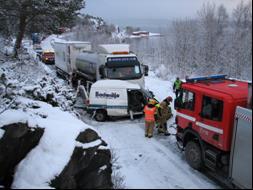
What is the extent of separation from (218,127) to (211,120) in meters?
0.33

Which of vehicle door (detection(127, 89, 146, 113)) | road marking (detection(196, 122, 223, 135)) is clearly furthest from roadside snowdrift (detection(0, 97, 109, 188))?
vehicle door (detection(127, 89, 146, 113))

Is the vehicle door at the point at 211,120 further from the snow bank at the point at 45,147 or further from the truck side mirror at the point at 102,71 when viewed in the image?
the truck side mirror at the point at 102,71

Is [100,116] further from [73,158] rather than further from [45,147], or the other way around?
[73,158]

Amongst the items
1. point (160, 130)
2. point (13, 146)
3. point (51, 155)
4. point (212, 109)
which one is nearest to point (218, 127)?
point (212, 109)

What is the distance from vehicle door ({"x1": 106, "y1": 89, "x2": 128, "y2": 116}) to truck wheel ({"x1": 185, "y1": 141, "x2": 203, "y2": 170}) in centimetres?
566

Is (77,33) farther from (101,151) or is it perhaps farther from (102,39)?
(101,151)

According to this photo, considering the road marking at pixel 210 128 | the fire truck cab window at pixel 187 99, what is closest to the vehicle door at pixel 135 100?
the fire truck cab window at pixel 187 99

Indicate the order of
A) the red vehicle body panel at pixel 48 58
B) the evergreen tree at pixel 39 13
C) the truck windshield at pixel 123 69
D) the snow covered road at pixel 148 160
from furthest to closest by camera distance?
the red vehicle body panel at pixel 48 58 < the evergreen tree at pixel 39 13 < the truck windshield at pixel 123 69 < the snow covered road at pixel 148 160

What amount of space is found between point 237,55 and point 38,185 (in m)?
32.6

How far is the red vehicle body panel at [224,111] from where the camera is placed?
8.43 meters

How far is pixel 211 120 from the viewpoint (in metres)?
9.07

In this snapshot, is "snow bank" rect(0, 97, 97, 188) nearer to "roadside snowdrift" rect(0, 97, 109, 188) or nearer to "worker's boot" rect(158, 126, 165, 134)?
"roadside snowdrift" rect(0, 97, 109, 188)

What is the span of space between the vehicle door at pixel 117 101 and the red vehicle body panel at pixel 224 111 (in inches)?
201

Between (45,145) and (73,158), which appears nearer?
(73,158)
